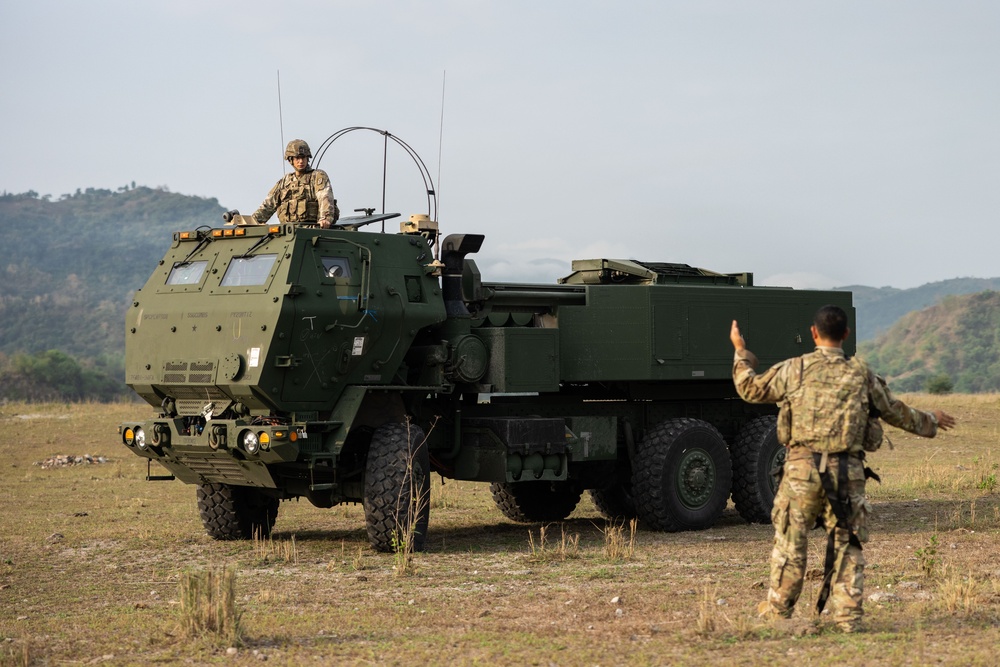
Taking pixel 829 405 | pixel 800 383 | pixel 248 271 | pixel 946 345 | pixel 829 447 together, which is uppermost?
pixel 946 345

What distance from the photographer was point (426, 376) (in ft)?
43.0

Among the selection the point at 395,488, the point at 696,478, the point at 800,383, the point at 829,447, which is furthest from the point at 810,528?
the point at 696,478

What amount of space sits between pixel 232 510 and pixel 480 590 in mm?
4024

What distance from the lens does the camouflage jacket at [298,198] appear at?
13641 mm

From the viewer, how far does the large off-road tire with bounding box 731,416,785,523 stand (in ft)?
48.3

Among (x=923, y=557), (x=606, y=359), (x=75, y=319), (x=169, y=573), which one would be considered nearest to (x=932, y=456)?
(x=606, y=359)

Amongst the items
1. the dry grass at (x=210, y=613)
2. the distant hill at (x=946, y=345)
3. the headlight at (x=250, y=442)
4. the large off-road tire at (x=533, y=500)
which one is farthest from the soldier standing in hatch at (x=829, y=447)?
the distant hill at (x=946, y=345)

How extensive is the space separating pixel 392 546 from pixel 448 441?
161 cm

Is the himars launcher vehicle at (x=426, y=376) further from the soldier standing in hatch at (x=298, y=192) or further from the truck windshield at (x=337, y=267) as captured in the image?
the soldier standing in hatch at (x=298, y=192)

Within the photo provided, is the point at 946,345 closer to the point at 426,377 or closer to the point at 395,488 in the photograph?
the point at 426,377

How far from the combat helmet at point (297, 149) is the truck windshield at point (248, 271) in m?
1.66

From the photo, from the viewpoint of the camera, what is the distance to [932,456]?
2238cm

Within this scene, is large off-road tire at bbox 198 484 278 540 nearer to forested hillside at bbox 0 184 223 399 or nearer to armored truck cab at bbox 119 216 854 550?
armored truck cab at bbox 119 216 854 550

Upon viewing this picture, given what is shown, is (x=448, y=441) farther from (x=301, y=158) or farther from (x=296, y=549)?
(x=301, y=158)
